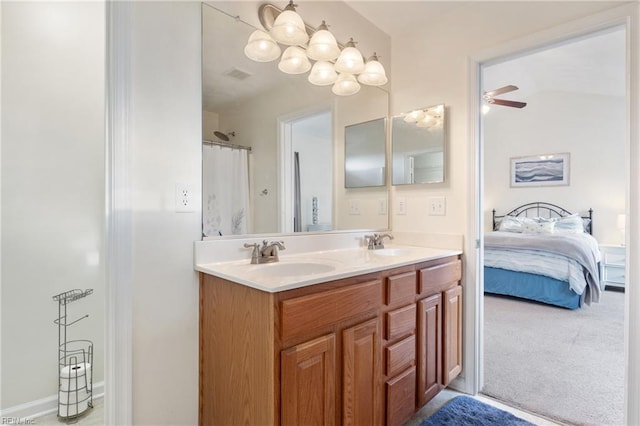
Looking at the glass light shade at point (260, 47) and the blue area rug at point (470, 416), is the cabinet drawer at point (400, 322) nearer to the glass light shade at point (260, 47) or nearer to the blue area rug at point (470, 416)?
the blue area rug at point (470, 416)

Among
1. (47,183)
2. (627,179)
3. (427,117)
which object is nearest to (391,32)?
(427,117)

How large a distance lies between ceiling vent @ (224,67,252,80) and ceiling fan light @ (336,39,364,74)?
58cm

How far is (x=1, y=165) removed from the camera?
5.35ft

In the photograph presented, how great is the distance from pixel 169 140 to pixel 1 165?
108cm

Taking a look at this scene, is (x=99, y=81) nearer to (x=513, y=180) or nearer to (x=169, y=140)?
(x=169, y=140)

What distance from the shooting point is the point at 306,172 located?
6.36ft

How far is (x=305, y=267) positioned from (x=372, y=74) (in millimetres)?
1271

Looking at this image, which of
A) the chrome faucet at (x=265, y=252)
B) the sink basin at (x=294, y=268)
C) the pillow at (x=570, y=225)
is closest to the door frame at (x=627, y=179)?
the sink basin at (x=294, y=268)

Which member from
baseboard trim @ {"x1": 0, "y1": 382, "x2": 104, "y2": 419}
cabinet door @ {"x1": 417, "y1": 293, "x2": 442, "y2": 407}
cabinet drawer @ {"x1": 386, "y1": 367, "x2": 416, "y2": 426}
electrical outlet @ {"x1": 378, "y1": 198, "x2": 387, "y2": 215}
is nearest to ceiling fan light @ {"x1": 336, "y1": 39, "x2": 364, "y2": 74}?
electrical outlet @ {"x1": 378, "y1": 198, "x2": 387, "y2": 215}

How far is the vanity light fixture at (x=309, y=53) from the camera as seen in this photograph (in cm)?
157

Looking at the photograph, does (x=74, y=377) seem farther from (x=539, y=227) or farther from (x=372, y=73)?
(x=539, y=227)

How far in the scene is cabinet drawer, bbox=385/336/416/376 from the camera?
1.43m

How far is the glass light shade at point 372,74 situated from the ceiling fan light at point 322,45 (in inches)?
11.1

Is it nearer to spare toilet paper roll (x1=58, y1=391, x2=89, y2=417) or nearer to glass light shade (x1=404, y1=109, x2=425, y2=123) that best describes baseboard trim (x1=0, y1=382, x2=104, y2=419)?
spare toilet paper roll (x1=58, y1=391, x2=89, y2=417)
